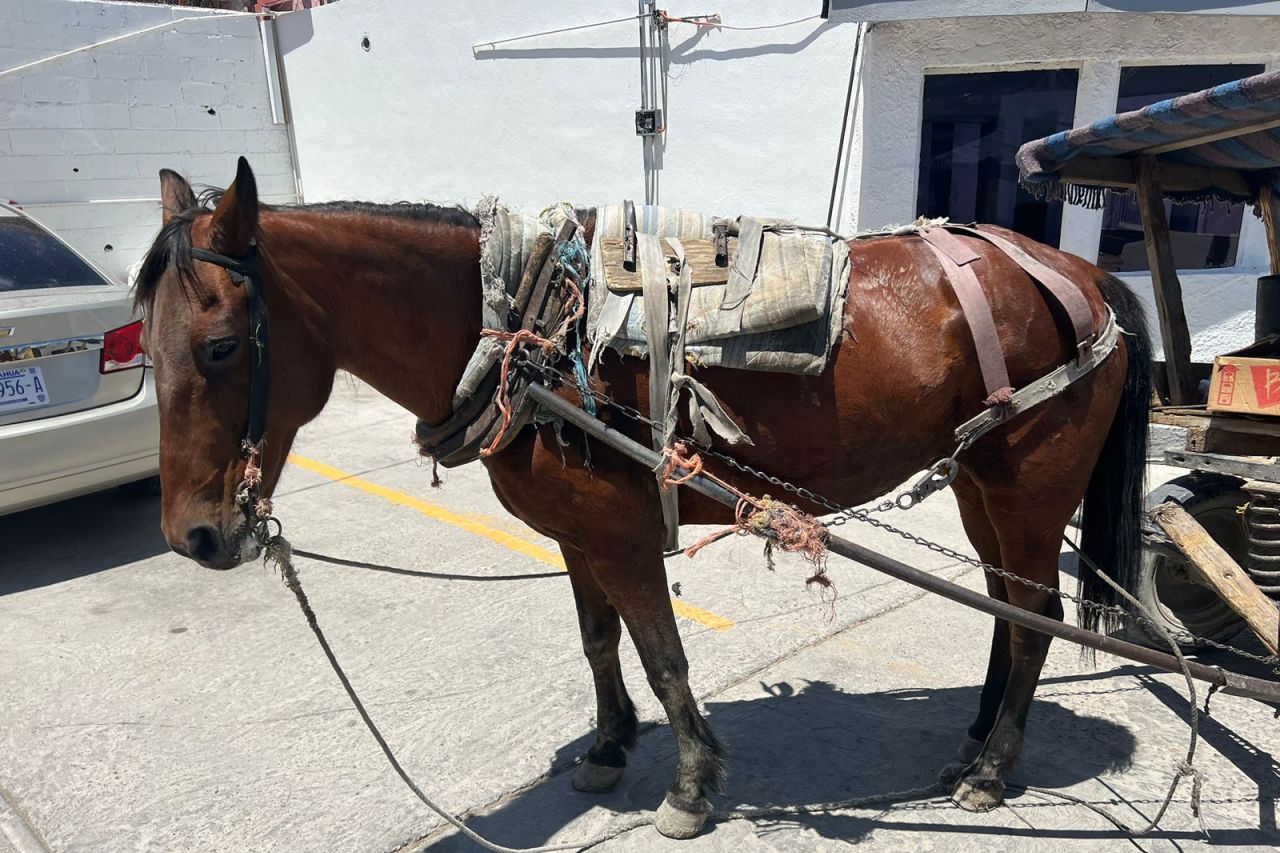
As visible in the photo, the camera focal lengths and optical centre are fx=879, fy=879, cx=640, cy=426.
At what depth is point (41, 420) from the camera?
4.50m

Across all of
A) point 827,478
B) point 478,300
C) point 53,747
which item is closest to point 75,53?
point 53,747

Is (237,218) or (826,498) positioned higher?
(237,218)

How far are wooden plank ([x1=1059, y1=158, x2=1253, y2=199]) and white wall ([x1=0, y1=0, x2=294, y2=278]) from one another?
915 cm

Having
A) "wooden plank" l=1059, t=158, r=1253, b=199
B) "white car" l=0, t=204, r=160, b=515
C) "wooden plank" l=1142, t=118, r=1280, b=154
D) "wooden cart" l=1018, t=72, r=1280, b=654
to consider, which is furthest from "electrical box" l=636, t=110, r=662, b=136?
"wooden plank" l=1142, t=118, r=1280, b=154

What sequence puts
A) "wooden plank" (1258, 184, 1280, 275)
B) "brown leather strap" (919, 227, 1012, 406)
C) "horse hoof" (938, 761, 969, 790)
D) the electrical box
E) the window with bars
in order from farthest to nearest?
1. the electrical box
2. the window with bars
3. "wooden plank" (1258, 184, 1280, 275)
4. "horse hoof" (938, 761, 969, 790)
5. "brown leather strap" (919, 227, 1012, 406)

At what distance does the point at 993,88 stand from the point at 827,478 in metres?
5.12

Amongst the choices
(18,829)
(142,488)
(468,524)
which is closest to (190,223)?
(18,829)

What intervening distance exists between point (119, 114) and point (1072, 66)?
8.99 meters

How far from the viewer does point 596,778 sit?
9.38 ft

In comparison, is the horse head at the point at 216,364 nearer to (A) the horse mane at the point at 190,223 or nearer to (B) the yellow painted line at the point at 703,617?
(A) the horse mane at the point at 190,223

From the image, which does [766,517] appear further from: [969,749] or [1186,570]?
[1186,570]

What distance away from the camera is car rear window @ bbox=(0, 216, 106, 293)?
495 centimetres

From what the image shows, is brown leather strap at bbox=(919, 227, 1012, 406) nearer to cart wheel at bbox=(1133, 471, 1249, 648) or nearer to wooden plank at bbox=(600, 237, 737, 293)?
wooden plank at bbox=(600, 237, 737, 293)

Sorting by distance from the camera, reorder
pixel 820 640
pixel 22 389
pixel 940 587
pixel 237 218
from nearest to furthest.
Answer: pixel 237 218, pixel 940 587, pixel 820 640, pixel 22 389
